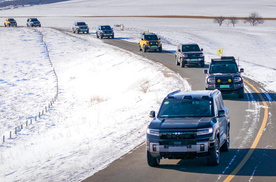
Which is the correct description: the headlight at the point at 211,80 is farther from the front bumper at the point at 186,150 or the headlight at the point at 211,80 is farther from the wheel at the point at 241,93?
the front bumper at the point at 186,150

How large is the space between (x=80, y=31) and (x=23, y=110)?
46.1 meters

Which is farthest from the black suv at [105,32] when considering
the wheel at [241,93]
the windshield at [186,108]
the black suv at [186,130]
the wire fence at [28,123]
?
the windshield at [186,108]

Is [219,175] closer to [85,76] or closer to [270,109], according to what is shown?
[270,109]

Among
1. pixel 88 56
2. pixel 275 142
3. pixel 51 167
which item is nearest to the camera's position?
pixel 51 167

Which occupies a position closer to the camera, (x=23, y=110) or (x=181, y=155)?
(x=181, y=155)

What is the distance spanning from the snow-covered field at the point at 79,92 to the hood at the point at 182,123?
76.3 inches

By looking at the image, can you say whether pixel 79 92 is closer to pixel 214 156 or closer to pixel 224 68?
pixel 224 68

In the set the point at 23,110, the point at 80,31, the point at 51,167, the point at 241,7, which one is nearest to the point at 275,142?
the point at 51,167

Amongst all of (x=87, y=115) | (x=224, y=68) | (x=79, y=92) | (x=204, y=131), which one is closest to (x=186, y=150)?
(x=204, y=131)

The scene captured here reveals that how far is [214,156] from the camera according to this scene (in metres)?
12.2

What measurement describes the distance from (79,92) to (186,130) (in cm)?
2846

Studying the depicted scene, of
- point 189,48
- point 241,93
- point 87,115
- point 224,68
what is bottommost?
point 87,115

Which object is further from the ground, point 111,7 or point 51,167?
point 51,167

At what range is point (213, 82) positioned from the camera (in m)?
25.1
